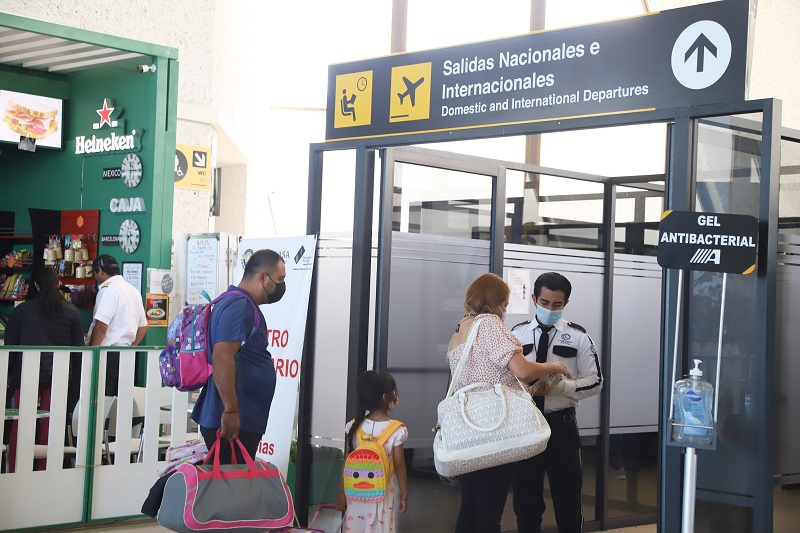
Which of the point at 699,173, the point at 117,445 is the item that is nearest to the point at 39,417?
the point at 117,445

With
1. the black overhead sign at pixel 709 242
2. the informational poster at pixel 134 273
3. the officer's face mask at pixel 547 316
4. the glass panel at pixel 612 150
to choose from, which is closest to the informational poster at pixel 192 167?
the informational poster at pixel 134 273

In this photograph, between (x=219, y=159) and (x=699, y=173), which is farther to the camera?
(x=219, y=159)

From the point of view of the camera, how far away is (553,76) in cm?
414

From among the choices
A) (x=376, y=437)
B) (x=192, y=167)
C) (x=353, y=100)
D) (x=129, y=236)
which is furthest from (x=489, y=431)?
(x=192, y=167)

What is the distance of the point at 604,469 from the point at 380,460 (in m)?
2.13

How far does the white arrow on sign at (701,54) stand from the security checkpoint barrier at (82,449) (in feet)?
12.3

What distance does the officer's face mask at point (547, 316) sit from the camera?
4.59m

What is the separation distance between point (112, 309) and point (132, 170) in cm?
175

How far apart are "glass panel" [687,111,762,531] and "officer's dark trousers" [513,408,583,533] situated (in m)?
0.94

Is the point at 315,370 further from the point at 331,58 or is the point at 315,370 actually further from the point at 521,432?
the point at 331,58

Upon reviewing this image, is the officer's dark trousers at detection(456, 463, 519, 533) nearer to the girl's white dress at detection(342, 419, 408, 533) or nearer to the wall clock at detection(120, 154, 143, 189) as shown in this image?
the girl's white dress at detection(342, 419, 408, 533)

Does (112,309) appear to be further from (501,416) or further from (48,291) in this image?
(501,416)

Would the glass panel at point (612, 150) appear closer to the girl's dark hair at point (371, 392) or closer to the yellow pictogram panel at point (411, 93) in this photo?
the yellow pictogram panel at point (411, 93)

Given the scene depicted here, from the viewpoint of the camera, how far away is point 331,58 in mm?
12148
